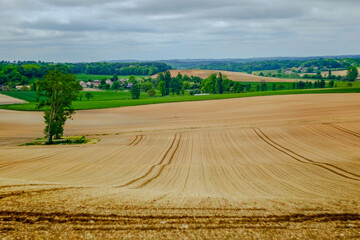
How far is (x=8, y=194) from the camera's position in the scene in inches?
473

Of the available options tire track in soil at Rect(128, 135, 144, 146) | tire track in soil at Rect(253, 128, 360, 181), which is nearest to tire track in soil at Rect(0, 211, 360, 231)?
tire track in soil at Rect(253, 128, 360, 181)

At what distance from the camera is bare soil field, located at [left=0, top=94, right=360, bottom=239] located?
9938 mm

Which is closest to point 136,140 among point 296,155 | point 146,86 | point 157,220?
point 296,155

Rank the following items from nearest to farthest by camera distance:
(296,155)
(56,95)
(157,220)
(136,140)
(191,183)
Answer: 1. (157,220)
2. (191,183)
3. (296,155)
4. (136,140)
5. (56,95)

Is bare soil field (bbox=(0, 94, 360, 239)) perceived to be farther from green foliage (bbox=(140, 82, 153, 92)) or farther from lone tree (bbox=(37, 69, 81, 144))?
green foliage (bbox=(140, 82, 153, 92))

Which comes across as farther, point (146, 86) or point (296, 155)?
point (146, 86)

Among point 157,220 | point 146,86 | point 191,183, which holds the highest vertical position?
point 157,220

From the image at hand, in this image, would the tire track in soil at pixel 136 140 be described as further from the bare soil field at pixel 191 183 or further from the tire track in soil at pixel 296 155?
the tire track in soil at pixel 296 155

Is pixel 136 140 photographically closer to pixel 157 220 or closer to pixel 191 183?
pixel 191 183

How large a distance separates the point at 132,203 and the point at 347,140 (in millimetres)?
31413

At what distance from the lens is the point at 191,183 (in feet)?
66.7

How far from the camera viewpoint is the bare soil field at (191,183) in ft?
32.6

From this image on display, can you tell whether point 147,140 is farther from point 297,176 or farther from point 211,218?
point 211,218

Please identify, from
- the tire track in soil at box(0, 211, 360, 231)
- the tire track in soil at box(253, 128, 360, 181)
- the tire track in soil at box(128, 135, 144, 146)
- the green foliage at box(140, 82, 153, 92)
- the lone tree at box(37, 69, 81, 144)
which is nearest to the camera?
the tire track in soil at box(0, 211, 360, 231)
